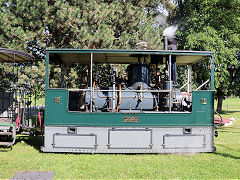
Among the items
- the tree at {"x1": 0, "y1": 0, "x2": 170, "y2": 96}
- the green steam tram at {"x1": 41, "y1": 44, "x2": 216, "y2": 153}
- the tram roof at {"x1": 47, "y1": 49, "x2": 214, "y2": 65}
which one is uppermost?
the tree at {"x1": 0, "y1": 0, "x2": 170, "y2": 96}

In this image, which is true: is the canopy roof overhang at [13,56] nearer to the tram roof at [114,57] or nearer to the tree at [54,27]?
the tram roof at [114,57]

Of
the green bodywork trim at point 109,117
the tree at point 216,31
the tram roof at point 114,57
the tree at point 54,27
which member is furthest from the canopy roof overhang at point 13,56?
the tree at point 216,31

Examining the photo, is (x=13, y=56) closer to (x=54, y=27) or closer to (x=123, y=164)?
(x=54, y=27)

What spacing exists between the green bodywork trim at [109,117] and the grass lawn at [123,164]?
92 cm

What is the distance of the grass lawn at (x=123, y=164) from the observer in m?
6.18

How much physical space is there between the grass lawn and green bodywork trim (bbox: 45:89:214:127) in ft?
3.01

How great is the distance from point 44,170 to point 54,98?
7.43 feet

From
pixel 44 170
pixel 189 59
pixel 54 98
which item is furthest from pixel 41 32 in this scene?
pixel 44 170

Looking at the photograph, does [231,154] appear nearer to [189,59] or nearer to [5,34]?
[189,59]

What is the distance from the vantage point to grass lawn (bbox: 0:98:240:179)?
6180 mm

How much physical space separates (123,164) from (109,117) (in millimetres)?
1510

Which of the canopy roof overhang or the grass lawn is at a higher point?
the canopy roof overhang

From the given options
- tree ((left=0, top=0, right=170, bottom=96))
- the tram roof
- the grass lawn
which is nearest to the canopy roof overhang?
the tram roof

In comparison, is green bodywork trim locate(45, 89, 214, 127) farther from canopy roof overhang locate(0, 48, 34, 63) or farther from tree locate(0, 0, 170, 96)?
tree locate(0, 0, 170, 96)
